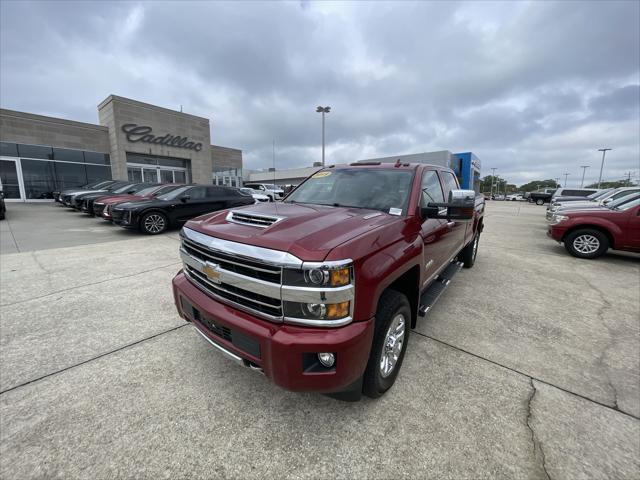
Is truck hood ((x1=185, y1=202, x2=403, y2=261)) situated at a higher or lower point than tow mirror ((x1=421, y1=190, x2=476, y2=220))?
lower

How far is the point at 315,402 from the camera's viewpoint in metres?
2.19

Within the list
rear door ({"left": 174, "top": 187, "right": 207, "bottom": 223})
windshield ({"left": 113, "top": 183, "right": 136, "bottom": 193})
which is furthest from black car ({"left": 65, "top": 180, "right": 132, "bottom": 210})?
rear door ({"left": 174, "top": 187, "right": 207, "bottom": 223})

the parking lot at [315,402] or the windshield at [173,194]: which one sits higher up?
the windshield at [173,194]

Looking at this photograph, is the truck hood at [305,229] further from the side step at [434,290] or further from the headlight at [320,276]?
the side step at [434,290]

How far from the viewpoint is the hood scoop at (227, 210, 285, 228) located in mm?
2136

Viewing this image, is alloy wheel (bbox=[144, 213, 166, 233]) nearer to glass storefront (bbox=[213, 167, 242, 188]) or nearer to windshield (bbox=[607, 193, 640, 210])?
windshield (bbox=[607, 193, 640, 210])

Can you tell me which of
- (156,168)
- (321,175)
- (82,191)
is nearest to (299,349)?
(321,175)

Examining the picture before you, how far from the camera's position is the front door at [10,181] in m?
17.7

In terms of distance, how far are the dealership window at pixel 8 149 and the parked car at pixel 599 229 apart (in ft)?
89.8

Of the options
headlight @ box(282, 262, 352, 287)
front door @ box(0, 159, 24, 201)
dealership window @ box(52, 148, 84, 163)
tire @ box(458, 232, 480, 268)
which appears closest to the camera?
headlight @ box(282, 262, 352, 287)

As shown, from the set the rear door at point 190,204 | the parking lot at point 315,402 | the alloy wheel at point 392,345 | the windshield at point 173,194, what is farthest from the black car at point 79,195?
the alloy wheel at point 392,345

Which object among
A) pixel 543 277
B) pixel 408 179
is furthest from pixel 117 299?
pixel 543 277

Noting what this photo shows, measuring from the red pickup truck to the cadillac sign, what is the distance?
956 inches

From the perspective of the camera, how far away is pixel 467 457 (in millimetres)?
1738
